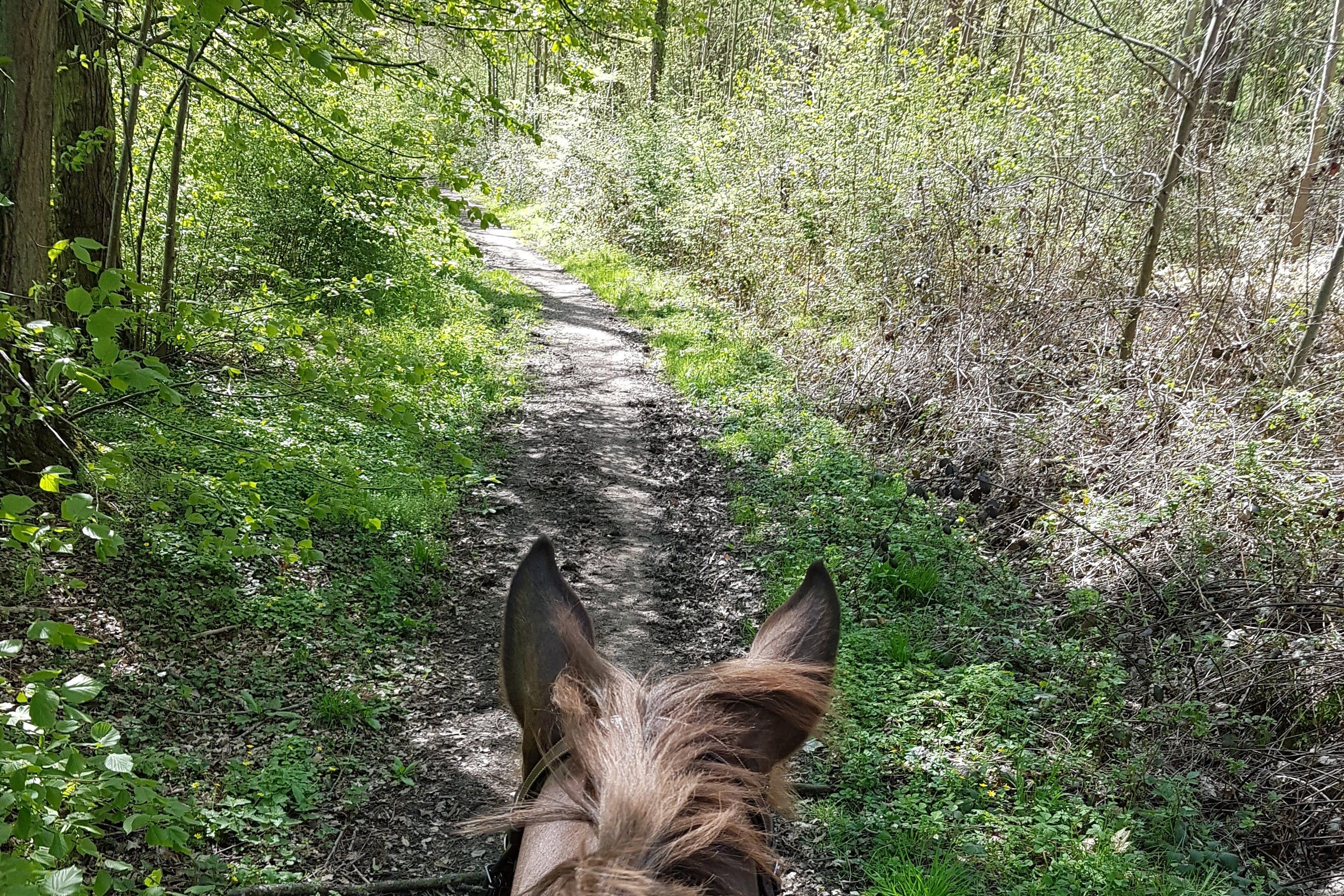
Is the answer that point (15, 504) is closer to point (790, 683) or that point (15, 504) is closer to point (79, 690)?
point (79, 690)

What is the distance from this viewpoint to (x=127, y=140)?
16.9 ft

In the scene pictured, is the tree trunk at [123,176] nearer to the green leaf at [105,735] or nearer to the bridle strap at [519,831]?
the green leaf at [105,735]

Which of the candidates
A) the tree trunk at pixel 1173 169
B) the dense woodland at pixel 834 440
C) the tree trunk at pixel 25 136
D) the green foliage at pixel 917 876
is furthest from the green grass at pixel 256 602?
the tree trunk at pixel 1173 169

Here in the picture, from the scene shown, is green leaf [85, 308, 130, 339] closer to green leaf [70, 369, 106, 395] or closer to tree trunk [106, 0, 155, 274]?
green leaf [70, 369, 106, 395]

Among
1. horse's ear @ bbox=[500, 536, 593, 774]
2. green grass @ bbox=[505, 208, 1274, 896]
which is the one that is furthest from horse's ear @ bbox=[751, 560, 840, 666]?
horse's ear @ bbox=[500, 536, 593, 774]

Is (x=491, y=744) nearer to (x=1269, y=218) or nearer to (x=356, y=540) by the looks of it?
(x=356, y=540)

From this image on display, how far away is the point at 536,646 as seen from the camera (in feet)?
5.44

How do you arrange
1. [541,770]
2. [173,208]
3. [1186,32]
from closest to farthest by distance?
[541,770], [173,208], [1186,32]

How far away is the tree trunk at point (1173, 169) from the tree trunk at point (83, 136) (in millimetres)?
7030

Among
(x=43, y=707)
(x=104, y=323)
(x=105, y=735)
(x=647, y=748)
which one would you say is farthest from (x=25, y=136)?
(x=647, y=748)

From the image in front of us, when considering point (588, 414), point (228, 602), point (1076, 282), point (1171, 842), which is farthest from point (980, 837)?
point (588, 414)

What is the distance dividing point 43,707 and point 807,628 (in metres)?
1.63

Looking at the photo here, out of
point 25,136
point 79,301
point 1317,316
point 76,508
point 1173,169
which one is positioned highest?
point 1173,169

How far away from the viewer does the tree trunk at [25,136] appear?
3.18m
